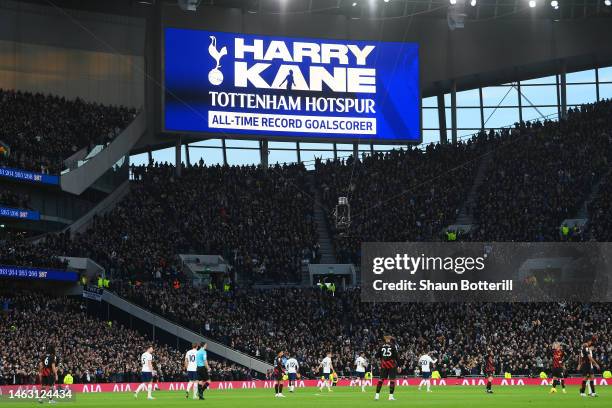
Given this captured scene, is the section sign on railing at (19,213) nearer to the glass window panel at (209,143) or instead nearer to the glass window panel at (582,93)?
the glass window panel at (209,143)

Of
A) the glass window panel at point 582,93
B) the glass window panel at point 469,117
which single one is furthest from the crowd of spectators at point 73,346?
the glass window panel at point 582,93

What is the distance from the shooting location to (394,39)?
7925 cm

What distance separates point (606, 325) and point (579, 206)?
12.5 metres

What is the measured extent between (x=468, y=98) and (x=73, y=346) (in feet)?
143

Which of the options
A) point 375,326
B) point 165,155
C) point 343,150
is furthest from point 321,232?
point 165,155

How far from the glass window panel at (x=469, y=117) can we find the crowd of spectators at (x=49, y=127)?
2704cm

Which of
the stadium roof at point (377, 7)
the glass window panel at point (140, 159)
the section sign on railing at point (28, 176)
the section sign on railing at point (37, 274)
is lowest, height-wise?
the section sign on railing at point (37, 274)

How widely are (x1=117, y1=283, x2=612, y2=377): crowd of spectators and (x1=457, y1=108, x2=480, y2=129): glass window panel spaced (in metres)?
25.2

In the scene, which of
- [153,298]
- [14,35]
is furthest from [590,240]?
[14,35]

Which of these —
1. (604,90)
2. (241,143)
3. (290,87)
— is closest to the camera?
(290,87)

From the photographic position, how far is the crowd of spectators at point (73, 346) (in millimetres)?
50812

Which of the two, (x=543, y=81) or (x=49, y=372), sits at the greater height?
(x=543, y=81)

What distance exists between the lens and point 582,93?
8612cm

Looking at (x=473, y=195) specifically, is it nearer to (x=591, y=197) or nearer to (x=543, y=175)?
(x=543, y=175)
